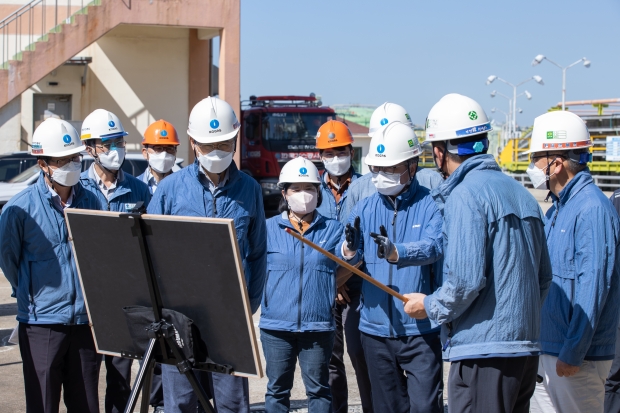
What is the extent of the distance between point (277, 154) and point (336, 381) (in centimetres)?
1570

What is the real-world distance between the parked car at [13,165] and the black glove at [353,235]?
13.0 metres

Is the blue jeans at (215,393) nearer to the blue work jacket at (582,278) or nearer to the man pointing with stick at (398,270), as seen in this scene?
the man pointing with stick at (398,270)

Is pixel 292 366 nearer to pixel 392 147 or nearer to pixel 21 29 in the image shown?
pixel 392 147

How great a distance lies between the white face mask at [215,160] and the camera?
420 cm

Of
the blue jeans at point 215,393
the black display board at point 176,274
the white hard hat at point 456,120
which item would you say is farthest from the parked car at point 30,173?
the black display board at point 176,274

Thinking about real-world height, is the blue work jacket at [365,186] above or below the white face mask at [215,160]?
below

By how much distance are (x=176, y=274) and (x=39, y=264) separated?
5.71 feet

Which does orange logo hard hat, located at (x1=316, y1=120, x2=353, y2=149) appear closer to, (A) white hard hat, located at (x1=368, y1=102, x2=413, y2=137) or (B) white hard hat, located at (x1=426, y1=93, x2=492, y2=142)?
(A) white hard hat, located at (x1=368, y1=102, x2=413, y2=137)

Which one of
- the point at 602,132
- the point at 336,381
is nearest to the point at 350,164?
the point at 336,381

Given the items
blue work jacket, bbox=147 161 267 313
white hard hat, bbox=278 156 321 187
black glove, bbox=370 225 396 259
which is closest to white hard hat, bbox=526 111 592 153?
black glove, bbox=370 225 396 259

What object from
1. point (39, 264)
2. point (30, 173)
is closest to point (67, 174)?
point (39, 264)

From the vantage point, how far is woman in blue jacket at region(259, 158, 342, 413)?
15.9 ft

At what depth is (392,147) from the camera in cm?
472

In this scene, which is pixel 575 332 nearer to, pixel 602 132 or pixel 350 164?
pixel 350 164
